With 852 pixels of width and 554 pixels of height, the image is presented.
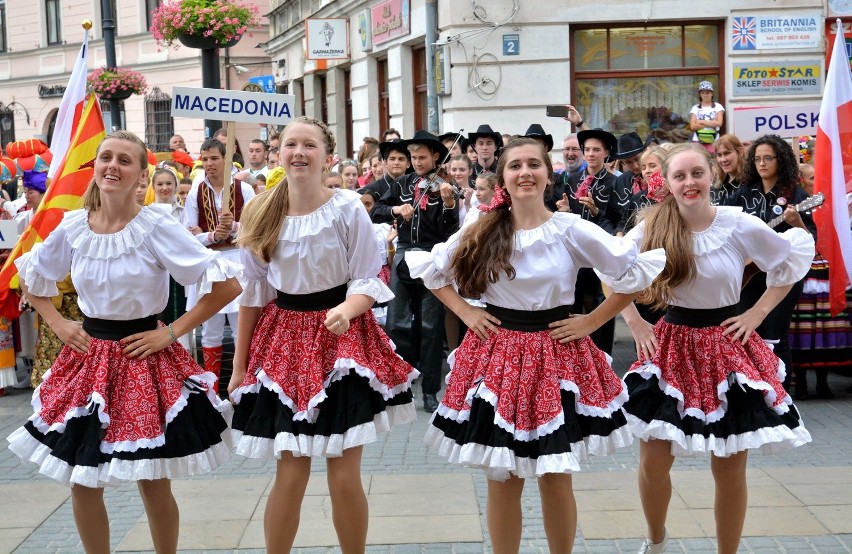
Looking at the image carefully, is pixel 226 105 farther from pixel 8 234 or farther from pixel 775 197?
pixel 775 197

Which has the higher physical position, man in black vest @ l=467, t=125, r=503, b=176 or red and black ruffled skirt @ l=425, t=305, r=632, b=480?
man in black vest @ l=467, t=125, r=503, b=176

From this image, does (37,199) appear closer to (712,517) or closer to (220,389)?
(220,389)

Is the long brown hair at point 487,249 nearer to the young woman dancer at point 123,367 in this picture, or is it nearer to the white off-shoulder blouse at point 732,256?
the white off-shoulder blouse at point 732,256

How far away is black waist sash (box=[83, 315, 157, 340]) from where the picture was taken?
4.75 m

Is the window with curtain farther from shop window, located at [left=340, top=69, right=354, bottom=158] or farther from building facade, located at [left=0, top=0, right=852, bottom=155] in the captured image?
building facade, located at [left=0, top=0, right=852, bottom=155]

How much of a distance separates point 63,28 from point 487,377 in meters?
38.2

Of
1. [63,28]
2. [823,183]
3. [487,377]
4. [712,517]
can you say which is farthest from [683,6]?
[63,28]

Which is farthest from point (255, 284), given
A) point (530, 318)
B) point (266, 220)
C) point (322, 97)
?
point (322, 97)

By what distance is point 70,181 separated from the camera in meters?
8.67

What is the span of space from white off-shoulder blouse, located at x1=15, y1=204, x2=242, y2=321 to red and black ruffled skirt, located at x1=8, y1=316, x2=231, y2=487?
0.09 m

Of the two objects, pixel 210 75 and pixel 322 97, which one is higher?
pixel 322 97

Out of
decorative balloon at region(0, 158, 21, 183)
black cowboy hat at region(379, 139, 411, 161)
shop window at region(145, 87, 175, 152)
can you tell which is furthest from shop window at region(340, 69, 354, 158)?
black cowboy hat at region(379, 139, 411, 161)

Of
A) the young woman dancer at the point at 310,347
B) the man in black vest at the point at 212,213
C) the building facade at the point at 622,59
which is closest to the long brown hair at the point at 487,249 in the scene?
the young woman dancer at the point at 310,347

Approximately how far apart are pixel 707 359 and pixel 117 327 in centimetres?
256
